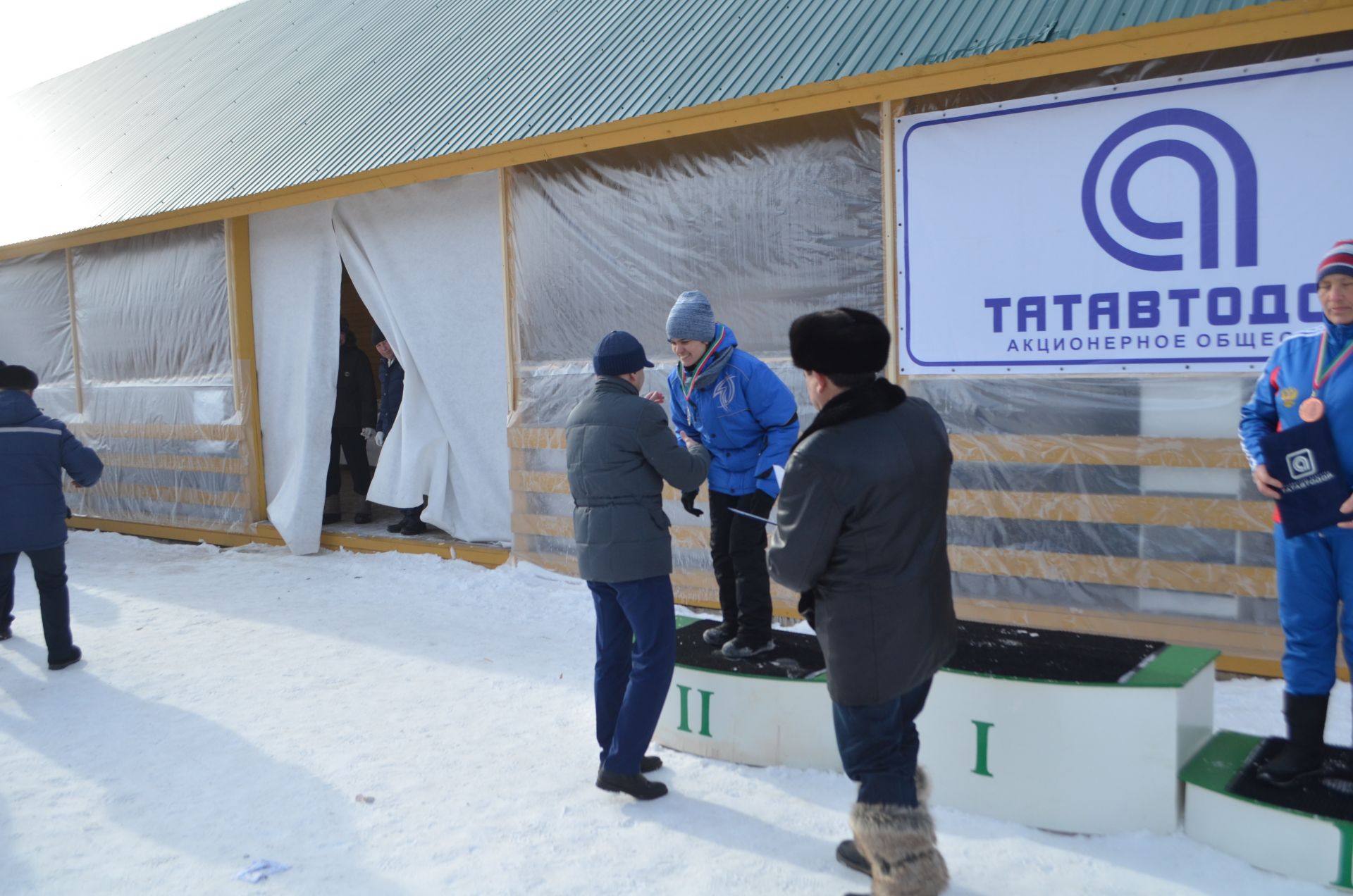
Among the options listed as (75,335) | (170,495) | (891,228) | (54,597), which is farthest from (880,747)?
(75,335)

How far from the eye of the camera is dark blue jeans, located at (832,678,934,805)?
2.77 metres

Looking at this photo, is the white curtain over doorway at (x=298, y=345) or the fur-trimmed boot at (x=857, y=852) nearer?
the fur-trimmed boot at (x=857, y=852)

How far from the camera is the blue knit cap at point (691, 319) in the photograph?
4016mm

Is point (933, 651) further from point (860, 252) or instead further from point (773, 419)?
point (860, 252)

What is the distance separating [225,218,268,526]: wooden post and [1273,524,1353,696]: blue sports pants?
7.73m

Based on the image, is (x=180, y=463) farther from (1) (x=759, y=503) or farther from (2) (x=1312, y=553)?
(2) (x=1312, y=553)

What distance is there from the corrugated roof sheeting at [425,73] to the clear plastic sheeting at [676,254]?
366mm

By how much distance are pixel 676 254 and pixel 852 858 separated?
3980 millimetres

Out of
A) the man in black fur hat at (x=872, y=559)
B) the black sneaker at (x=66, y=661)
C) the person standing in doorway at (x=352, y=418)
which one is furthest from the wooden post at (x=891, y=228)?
the person standing in doorway at (x=352, y=418)

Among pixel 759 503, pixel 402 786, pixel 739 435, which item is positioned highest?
pixel 739 435

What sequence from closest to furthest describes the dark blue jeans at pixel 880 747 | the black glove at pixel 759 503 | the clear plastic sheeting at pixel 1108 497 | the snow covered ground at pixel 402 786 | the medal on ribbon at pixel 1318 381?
1. the dark blue jeans at pixel 880 747
2. the medal on ribbon at pixel 1318 381
3. the snow covered ground at pixel 402 786
4. the black glove at pixel 759 503
5. the clear plastic sheeting at pixel 1108 497

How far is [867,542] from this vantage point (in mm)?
2666

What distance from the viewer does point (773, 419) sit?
410 cm

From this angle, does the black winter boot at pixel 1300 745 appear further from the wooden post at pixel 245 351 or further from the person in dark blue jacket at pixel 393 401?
the wooden post at pixel 245 351
